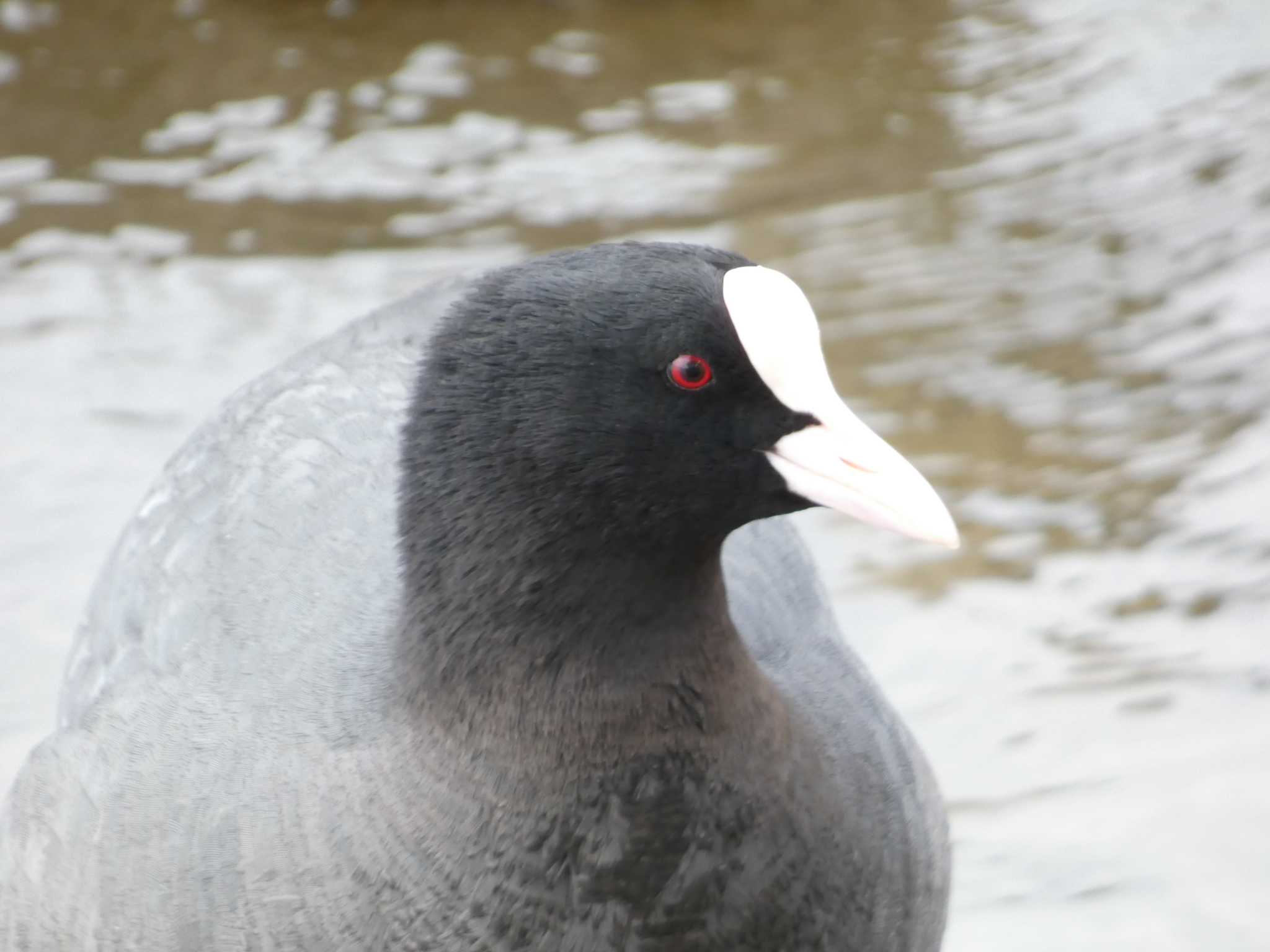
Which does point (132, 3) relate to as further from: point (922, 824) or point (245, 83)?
point (922, 824)

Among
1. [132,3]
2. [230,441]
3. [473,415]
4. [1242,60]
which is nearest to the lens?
[473,415]

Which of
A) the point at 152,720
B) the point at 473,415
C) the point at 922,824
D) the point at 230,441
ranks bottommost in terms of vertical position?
the point at 922,824

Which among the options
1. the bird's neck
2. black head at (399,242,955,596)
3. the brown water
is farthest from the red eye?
the brown water

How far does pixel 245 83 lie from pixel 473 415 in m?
4.65

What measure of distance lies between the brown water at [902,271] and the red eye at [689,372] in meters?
1.66

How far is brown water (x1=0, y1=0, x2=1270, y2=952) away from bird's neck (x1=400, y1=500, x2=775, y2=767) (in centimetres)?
138

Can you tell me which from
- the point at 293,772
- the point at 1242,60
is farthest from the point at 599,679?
the point at 1242,60

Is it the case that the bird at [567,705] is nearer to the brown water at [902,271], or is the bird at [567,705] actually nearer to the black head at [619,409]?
the black head at [619,409]

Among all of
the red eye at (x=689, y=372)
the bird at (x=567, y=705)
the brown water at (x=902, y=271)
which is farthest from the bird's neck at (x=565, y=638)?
the brown water at (x=902, y=271)

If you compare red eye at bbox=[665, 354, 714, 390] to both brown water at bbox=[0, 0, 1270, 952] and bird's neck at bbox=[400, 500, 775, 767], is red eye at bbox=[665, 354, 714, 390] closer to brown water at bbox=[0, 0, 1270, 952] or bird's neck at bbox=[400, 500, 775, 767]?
bird's neck at bbox=[400, 500, 775, 767]

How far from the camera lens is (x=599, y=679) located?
2.45 meters

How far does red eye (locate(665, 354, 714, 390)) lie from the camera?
234 cm

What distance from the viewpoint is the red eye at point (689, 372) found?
2340mm

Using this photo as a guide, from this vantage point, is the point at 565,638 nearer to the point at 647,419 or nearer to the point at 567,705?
the point at 567,705
